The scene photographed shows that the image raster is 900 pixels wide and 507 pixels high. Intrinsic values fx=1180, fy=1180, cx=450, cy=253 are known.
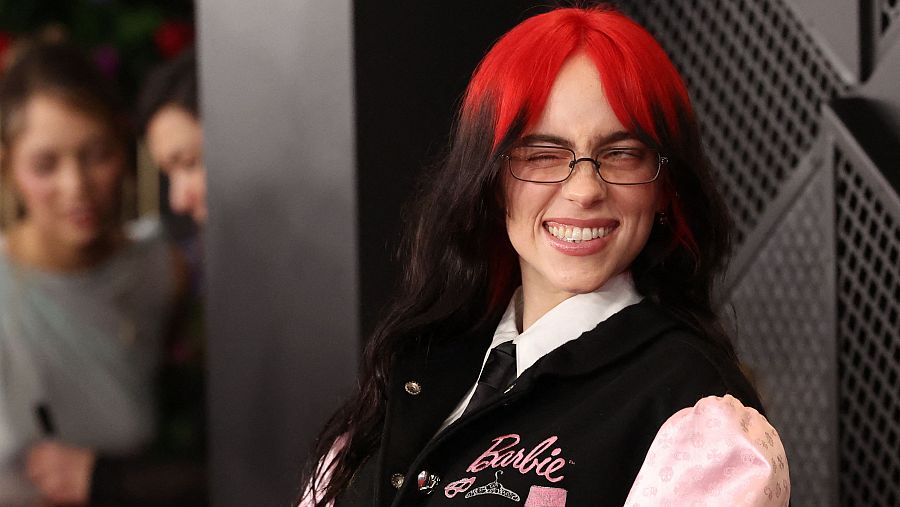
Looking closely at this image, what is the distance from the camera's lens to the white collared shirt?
113cm

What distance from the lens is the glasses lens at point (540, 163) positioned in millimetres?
1093

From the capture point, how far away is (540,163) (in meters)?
1.11

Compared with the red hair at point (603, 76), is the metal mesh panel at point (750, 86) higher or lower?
lower

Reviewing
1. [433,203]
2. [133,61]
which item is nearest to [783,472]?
[433,203]

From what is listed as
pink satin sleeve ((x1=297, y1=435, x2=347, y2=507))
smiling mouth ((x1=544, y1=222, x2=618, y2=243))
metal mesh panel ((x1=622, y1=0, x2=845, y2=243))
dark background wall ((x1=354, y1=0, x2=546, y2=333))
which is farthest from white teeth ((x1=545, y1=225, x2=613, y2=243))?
metal mesh panel ((x1=622, y1=0, x2=845, y2=243))

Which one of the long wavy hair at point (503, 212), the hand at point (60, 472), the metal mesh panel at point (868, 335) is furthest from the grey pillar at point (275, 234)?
the hand at point (60, 472)

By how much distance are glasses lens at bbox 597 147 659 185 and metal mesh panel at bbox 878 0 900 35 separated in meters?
0.56

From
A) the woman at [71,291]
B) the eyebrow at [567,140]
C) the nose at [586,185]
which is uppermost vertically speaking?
the eyebrow at [567,140]

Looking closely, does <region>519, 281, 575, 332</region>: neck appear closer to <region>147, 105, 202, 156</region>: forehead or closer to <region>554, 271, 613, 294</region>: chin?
<region>554, 271, 613, 294</region>: chin

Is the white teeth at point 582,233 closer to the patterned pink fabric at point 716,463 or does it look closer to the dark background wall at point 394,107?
the patterned pink fabric at point 716,463

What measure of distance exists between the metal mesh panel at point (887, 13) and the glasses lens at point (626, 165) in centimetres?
56

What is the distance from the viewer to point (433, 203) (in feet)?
3.99

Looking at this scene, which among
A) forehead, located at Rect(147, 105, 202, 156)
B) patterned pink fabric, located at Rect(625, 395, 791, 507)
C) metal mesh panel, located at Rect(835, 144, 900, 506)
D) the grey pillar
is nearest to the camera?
patterned pink fabric, located at Rect(625, 395, 791, 507)

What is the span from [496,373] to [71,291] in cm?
178
